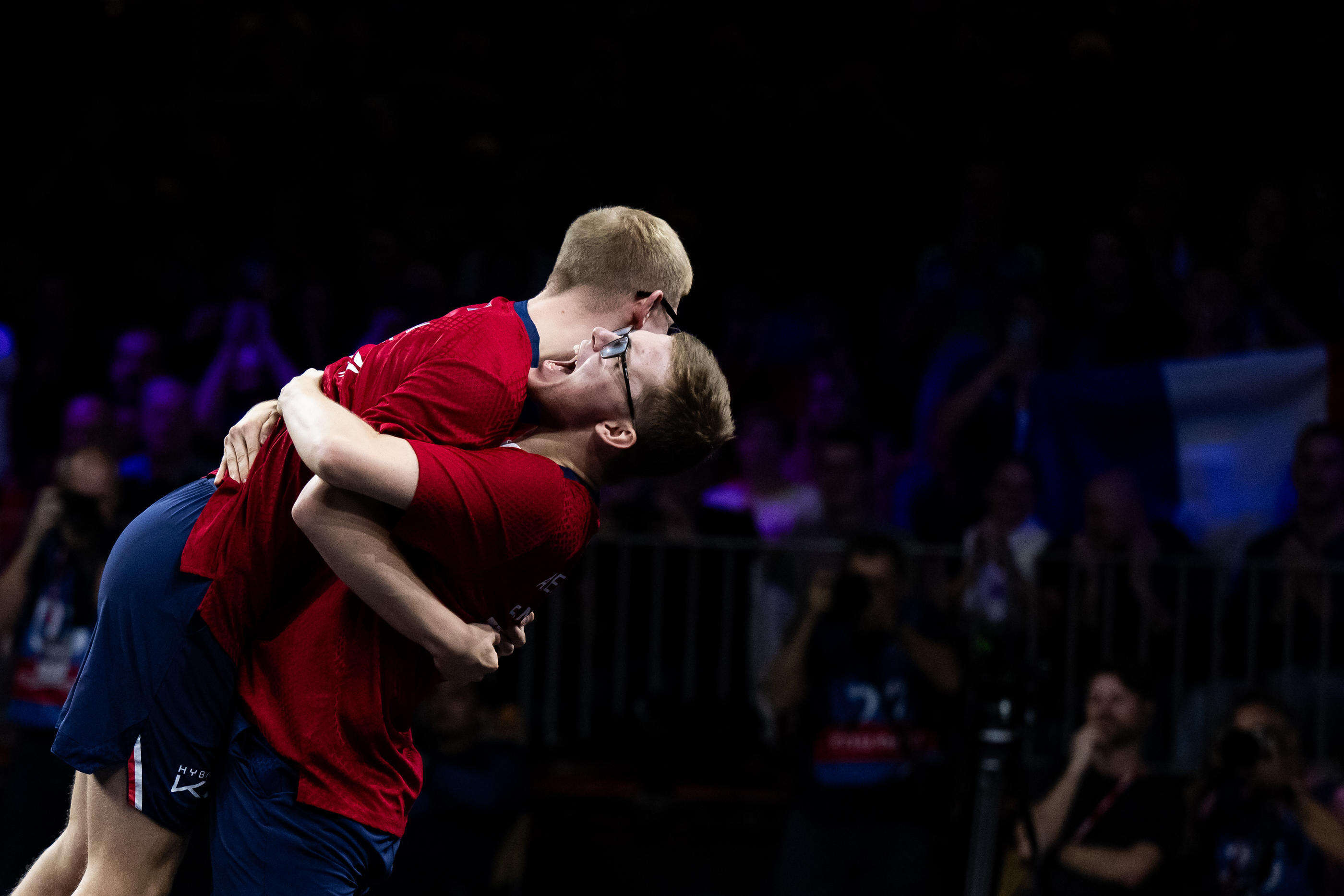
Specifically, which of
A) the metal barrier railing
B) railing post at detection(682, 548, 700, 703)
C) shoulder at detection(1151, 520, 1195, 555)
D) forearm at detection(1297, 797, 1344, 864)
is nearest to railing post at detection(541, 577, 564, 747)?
the metal barrier railing

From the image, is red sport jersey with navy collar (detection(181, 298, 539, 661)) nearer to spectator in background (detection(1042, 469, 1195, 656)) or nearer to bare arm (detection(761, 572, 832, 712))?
bare arm (detection(761, 572, 832, 712))

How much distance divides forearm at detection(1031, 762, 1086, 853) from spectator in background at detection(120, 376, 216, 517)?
383cm

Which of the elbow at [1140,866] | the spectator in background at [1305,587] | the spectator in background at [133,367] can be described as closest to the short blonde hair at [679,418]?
the elbow at [1140,866]

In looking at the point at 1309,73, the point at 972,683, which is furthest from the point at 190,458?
the point at 1309,73

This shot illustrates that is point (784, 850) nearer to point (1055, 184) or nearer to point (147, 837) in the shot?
point (147, 837)

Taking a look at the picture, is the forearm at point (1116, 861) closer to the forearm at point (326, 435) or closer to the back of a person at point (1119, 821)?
the back of a person at point (1119, 821)

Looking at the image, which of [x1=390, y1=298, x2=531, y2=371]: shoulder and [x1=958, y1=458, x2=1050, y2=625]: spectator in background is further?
[x1=958, y1=458, x2=1050, y2=625]: spectator in background

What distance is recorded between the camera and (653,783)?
560 centimetres

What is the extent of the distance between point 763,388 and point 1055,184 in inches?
80.0

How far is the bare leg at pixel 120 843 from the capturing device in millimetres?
2549

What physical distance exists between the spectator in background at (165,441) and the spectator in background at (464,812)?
172 centimetres

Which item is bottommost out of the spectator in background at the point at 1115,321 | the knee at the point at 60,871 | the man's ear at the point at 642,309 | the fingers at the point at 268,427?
the knee at the point at 60,871

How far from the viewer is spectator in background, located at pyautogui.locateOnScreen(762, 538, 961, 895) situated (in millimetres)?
5195

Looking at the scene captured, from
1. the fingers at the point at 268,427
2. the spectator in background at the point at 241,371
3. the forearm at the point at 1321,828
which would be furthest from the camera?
the spectator in background at the point at 241,371
